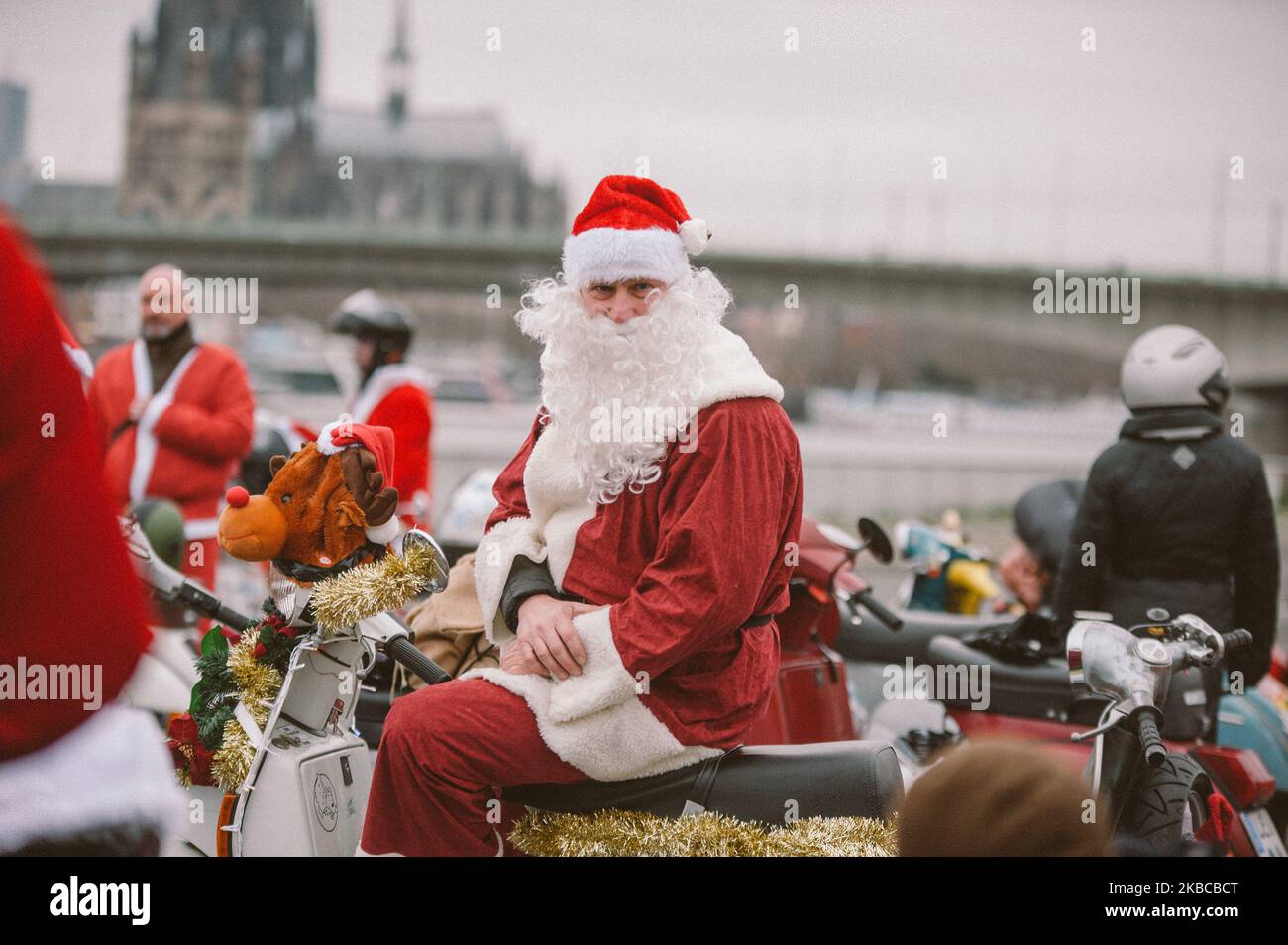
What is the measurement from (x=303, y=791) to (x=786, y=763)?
3.64 ft

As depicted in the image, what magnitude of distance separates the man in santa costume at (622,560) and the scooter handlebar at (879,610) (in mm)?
1436

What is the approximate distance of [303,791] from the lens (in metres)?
2.95

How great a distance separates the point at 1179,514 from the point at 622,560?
7.79 ft

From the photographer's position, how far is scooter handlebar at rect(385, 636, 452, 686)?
2.87m

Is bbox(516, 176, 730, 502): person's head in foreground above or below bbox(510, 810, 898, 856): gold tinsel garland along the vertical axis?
above

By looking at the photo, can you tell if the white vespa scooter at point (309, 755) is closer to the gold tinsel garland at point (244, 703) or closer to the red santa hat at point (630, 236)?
the gold tinsel garland at point (244, 703)

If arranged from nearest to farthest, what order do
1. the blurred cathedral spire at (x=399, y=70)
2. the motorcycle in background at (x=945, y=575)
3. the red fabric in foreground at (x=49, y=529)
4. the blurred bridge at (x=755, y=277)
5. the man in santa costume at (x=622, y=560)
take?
the red fabric in foreground at (x=49, y=529) → the man in santa costume at (x=622, y=560) → the motorcycle in background at (x=945, y=575) → the blurred bridge at (x=755, y=277) → the blurred cathedral spire at (x=399, y=70)

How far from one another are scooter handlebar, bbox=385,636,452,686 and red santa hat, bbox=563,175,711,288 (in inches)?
34.9

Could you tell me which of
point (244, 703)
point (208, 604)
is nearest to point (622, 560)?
point (244, 703)

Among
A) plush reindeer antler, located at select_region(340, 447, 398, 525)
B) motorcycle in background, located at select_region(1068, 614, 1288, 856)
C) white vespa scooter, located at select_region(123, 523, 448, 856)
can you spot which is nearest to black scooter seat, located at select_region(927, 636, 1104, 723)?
motorcycle in background, located at select_region(1068, 614, 1288, 856)

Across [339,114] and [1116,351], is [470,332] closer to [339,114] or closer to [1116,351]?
[339,114]

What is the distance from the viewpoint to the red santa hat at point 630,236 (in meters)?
2.73

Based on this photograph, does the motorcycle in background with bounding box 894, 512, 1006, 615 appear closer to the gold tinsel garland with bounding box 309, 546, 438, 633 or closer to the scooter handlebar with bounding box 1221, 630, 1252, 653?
the scooter handlebar with bounding box 1221, 630, 1252, 653

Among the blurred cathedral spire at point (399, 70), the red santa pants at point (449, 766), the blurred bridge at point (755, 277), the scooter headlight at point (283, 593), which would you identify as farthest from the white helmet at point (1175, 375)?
the blurred cathedral spire at point (399, 70)
